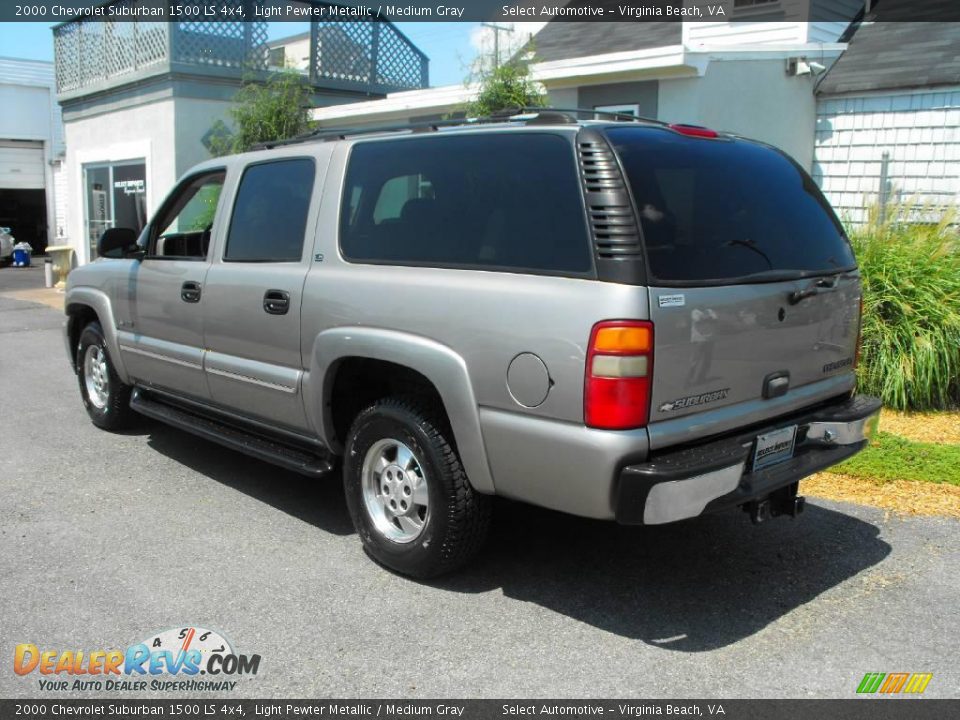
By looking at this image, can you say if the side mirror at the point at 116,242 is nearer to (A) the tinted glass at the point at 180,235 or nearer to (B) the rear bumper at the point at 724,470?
(A) the tinted glass at the point at 180,235

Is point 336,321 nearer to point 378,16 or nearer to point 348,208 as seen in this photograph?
point 348,208

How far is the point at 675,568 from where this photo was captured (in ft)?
14.3

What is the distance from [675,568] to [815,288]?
4.90ft

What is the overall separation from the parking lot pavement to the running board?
0.40 meters

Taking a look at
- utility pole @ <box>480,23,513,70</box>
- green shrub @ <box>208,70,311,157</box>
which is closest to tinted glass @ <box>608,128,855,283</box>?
utility pole @ <box>480,23,513,70</box>

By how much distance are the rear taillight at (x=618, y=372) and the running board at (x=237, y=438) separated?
5.69 feet

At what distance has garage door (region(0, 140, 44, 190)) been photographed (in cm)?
3116

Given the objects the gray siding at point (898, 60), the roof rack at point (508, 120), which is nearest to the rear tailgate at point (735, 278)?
the roof rack at point (508, 120)

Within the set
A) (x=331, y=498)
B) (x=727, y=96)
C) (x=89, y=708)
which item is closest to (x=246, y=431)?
(x=331, y=498)

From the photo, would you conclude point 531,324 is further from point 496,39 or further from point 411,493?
point 496,39

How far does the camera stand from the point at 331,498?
212 inches

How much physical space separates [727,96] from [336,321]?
7.77 meters

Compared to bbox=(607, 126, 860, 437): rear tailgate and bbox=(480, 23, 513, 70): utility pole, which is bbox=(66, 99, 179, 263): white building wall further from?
bbox=(607, 126, 860, 437): rear tailgate

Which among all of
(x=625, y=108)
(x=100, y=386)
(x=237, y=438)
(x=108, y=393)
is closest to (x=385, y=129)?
(x=237, y=438)
